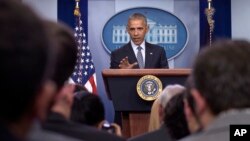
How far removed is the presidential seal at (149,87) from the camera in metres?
3.80

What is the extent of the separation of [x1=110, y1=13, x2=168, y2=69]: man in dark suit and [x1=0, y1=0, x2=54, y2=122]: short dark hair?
13.9 ft

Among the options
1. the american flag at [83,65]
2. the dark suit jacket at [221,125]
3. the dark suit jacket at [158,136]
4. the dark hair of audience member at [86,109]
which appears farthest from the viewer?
the american flag at [83,65]

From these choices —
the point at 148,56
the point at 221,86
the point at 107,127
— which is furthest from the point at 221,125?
the point at 148,56

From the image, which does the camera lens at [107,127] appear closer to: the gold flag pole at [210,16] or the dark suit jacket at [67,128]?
the dark suit jacket at [67,128]

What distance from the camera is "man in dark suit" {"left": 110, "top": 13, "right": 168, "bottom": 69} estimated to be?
521cm

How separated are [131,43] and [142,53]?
0.18 meters

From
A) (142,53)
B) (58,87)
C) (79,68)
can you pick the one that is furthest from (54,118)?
(79,68)

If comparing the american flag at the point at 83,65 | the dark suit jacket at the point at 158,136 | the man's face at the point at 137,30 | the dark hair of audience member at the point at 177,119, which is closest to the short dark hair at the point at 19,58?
the dark hair of audience member at the point at 177,119

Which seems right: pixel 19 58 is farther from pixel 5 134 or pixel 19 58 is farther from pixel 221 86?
pixel 221 86

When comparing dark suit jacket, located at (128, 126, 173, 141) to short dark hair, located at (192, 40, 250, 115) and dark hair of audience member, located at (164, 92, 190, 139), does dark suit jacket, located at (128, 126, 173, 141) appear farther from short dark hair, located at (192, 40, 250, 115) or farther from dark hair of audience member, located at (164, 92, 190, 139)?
short dark hair, located at (192, 40, 250, 115)

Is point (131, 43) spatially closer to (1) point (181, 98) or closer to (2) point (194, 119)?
(1) point (181, 98)

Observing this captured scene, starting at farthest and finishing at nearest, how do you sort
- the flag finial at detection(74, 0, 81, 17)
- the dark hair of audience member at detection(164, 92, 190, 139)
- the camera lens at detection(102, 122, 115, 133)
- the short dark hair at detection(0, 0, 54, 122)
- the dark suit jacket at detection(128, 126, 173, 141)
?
1. the flag finial at detection(74, 0, 81, 17)
2. the camera lens at detection(102, 122, 115, 133)
3. the dark suit jacket at detection(128, 126, 173, 141)
4. the dark hair of audience member at detection(164, 92, 190, 139)
5. the short dark hair at detection(0, 0, 54, 122)

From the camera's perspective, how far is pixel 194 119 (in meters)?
1.43

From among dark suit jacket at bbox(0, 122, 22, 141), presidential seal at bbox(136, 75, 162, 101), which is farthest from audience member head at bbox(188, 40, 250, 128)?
presidential seal at bbox(136, 75, 162, 101)
